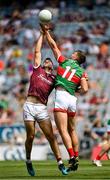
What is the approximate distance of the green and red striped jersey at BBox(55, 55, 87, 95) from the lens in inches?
714

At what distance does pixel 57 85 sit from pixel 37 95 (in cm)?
58

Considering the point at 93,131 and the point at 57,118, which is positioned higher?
the point at 57,118

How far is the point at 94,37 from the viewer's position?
3706 centimetres

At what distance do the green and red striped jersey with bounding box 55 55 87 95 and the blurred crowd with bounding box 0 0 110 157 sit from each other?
10562 mm

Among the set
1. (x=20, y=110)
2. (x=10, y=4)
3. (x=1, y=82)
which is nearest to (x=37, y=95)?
(x=20, y=110)

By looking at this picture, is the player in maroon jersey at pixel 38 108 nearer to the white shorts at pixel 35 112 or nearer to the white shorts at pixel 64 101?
the white shorts at pixel 35 112

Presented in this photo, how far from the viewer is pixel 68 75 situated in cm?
1819

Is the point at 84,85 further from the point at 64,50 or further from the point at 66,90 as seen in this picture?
the point at 64,50

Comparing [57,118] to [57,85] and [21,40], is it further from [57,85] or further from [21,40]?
[21,40]

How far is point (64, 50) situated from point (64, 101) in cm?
1861

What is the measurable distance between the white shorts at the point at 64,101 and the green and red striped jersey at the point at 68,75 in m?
0.10

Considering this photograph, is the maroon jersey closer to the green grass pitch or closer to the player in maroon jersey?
the player in maroon jersey

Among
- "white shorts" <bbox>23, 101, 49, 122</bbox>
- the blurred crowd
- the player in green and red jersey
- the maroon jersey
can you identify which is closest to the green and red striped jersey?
the player in green and red jersey

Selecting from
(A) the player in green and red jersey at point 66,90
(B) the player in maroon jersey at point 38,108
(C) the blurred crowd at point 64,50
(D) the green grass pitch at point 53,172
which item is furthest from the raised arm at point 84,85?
(C) the blurred crowd at point 64,50
